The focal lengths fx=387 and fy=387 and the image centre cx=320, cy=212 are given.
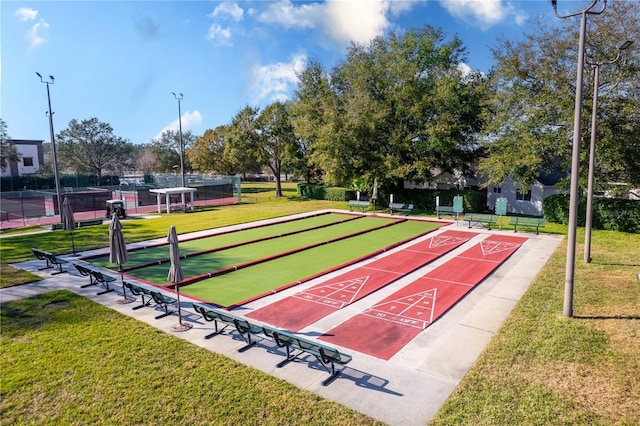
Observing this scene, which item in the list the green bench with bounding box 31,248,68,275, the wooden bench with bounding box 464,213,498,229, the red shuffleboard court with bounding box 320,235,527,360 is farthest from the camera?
the wooden bench with bounding box 464,213,498,229

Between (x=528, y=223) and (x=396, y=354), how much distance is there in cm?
1716

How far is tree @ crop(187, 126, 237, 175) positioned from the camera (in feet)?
226

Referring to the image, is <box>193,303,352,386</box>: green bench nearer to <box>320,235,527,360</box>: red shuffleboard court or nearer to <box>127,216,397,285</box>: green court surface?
<box>320,235,527,360</box>: red shuffleboard court

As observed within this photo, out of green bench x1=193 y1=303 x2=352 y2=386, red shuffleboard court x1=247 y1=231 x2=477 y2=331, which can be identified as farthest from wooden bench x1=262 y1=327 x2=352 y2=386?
red shuffleboard court x1=247 y1=231 x2=477 y2=331

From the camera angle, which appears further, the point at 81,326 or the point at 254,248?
the point at 254,248

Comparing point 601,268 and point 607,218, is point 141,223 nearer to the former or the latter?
point 601,268

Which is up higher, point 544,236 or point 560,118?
point 560,118

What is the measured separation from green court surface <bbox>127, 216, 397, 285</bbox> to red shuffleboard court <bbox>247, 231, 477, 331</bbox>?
4.56 m

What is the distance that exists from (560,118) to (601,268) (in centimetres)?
1152

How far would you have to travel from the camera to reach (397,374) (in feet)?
25.1

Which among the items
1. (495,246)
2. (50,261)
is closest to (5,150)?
(50,261)

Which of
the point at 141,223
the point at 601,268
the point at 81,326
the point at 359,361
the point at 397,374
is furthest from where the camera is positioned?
the point at 141,223

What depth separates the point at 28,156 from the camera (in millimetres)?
67562

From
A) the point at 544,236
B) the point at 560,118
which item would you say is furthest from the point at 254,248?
the point at 560,118
